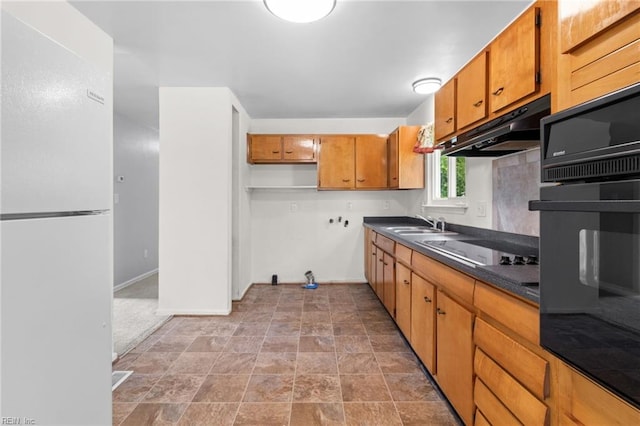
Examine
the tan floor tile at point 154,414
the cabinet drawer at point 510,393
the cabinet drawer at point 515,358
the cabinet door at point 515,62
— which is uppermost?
the cabinet door at point 515,62

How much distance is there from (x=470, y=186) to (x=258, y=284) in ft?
10.3

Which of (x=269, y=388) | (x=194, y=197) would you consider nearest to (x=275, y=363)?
(x=269, y=388)

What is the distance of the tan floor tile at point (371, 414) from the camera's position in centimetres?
167

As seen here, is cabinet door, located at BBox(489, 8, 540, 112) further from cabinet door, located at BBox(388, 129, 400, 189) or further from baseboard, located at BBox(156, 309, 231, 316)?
baseboard, located at BBox(156, 309, 231, 316)

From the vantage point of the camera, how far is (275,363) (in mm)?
2291

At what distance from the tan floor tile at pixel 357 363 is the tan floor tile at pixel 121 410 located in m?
1.31

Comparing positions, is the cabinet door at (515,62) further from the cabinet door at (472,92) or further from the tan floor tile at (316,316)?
the tan floor tile at (316,316)

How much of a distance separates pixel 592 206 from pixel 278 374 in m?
2.06

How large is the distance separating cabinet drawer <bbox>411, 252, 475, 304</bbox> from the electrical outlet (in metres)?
0.79

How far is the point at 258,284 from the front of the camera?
4516mm

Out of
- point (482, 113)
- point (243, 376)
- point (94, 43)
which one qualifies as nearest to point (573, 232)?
point (482, 113)

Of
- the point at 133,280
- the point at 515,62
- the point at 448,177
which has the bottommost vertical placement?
the point at 133,280

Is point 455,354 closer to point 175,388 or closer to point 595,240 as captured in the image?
point 595,240

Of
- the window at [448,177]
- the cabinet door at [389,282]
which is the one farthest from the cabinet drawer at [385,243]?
the window at [448,177]
